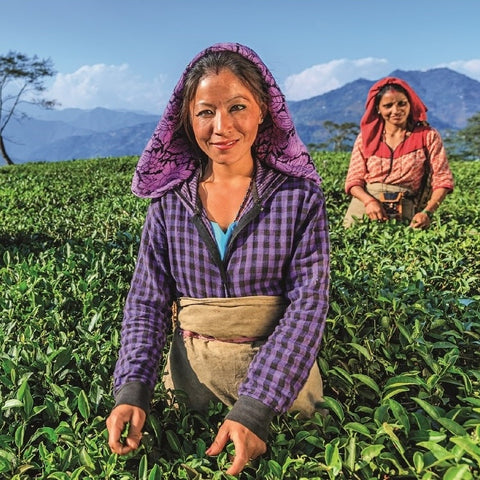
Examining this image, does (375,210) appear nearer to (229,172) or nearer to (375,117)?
(375,117)

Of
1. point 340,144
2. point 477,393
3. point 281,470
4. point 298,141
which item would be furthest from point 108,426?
point 340,144

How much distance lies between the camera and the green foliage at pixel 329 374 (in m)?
1.52

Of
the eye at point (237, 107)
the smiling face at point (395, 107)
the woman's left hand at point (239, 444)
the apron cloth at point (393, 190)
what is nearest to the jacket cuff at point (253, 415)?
the woman's left hand at point (239, 444)

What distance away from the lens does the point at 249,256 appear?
1.75 meters

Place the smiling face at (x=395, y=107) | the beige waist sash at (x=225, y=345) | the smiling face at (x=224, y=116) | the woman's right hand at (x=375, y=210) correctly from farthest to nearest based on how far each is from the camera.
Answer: the woman's right hand at (x=375, y=210) < the smiling face at (x=395, y=107) < the beige waist sash at (x=225, y=345) < the smiling face at (x=224, y=116)

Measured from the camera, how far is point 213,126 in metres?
1.69

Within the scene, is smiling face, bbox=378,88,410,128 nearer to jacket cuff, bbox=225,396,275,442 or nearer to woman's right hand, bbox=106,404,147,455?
jacket cuff, bbox=225,396,275,442

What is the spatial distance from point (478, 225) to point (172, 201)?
164 inches

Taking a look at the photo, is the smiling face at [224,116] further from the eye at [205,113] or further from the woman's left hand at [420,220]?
the woman's left hand at [420,220]

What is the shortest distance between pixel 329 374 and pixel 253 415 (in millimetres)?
671

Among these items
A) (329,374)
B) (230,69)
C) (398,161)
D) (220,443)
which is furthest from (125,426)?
(398,161)

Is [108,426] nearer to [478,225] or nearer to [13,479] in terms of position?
[13,479]

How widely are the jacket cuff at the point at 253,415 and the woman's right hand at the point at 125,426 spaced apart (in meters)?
0.28

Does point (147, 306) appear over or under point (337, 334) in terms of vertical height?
over
